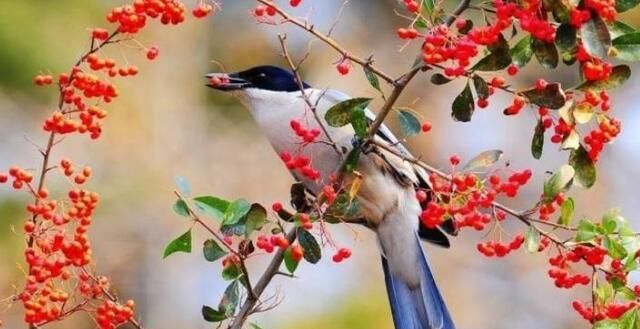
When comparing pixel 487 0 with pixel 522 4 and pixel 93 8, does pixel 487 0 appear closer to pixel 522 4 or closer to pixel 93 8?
pixel 522 4

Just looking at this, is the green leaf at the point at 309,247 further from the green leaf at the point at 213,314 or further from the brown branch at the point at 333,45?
the brown branch at the point at 333,45

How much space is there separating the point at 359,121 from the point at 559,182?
0.36m

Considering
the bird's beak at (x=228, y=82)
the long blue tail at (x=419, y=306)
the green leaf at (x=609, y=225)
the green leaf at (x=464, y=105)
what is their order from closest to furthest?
the green leaf at (x=609, y=225) < the green leaf at (x=464, y=105) < the bird's beak at (x=228, y=82) < the long blue tail at (x=419, y=306)

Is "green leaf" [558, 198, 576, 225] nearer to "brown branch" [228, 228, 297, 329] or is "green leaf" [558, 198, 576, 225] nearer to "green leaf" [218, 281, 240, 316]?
"brown branch" [228, 228, 297, 329]

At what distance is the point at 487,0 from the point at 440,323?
4.67 feet

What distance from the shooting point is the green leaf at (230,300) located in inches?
83.4

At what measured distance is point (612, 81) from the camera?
1981 millimetres

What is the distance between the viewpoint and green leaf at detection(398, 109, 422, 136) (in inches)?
88.3

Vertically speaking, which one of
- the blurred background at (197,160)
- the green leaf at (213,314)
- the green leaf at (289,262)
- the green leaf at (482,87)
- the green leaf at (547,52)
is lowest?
the blurred background at (197,160)

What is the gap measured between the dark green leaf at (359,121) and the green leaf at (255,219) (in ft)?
0.71

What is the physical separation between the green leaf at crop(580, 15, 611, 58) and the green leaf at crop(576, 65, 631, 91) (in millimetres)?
128

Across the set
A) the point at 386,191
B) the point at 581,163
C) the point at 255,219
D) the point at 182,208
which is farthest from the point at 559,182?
the point at 386,191

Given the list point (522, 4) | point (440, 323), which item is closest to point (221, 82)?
point (440, 323)

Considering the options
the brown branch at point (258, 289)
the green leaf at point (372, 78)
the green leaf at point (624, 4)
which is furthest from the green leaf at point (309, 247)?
the green leaf at point (624, 4)
